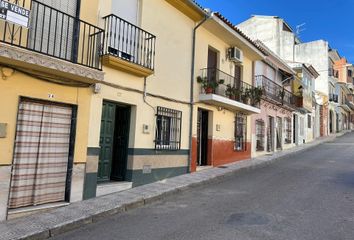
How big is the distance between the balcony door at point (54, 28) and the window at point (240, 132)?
9.53 meters

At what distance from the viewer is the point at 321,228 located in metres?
5.70

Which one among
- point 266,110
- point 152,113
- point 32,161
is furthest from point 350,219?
point 266,110

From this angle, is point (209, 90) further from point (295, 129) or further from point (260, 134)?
point (295, 129)

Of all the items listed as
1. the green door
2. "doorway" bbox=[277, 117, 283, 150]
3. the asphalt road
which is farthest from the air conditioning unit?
"doorway" bbox=[277, 117, 283, 150]

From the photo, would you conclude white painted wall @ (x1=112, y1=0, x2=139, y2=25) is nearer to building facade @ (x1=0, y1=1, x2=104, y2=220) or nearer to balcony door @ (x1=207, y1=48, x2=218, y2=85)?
building facade @ (x1=0, y1=1, x2=104, y2=220)

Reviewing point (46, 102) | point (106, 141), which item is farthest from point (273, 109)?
point (46, 102)

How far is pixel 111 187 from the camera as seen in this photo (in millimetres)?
8266

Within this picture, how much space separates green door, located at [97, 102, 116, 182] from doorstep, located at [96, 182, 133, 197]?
359 mm

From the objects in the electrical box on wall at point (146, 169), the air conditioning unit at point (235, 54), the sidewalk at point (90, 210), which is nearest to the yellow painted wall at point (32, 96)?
the sidewalk at point (90, 210)

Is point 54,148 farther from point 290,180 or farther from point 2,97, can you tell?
point 290,180

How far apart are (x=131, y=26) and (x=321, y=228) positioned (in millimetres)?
6701

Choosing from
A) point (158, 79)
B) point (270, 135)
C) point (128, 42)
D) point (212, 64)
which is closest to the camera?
point (128, 42)

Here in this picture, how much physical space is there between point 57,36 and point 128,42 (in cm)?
223

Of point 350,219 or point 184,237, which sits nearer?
point 184,237
